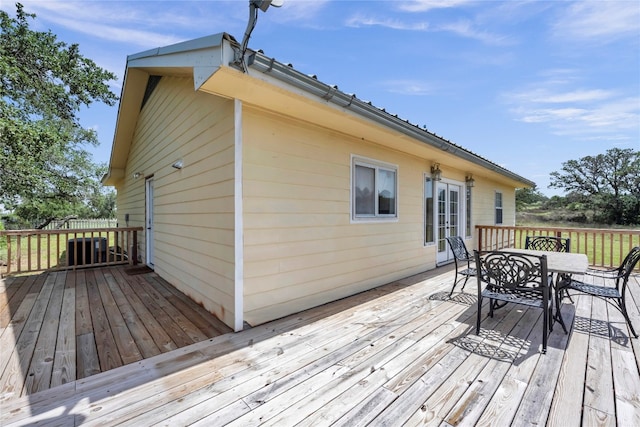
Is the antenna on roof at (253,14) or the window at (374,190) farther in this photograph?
the window at (374,190)

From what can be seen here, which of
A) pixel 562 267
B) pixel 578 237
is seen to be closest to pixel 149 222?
pixel 562 267

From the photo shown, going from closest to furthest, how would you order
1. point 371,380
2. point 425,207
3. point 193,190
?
point 371,380, point 193,190, point 425,207

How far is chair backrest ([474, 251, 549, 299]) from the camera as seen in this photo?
8.43 feet

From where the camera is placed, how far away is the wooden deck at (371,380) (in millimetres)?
1700

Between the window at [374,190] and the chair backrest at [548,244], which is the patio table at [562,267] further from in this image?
the window at [374,190]

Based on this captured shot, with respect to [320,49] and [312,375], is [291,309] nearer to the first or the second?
[312,375]

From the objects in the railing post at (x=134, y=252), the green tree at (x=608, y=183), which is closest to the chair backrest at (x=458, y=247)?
the railing post at (x=134, y=252)

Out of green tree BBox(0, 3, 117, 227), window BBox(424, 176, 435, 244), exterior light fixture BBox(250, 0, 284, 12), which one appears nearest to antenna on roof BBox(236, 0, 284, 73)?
exterior light fixture BBox(250, 0, 284, 12)

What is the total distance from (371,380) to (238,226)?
1907 millimetres

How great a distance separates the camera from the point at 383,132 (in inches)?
157

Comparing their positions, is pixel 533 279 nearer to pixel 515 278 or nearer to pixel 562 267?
pixel 515 278

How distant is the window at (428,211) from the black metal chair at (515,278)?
309cm

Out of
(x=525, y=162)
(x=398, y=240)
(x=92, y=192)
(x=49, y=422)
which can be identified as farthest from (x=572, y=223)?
(x=92, y=192)

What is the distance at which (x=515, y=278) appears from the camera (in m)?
2.75
